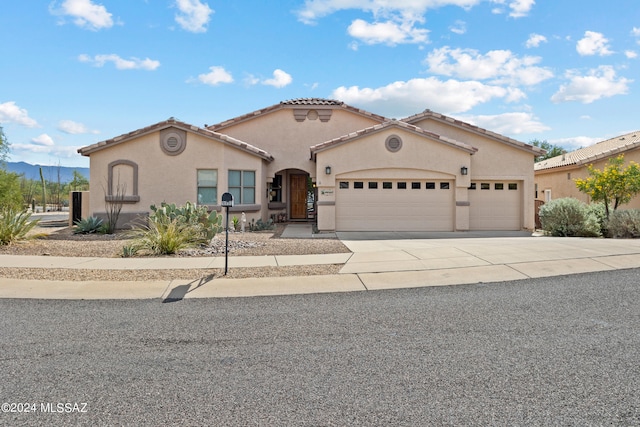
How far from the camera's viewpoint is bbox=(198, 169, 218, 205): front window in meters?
17.5

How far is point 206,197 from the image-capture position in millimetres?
17625

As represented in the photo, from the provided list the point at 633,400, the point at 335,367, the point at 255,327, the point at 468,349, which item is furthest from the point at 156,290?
the point at 633,400

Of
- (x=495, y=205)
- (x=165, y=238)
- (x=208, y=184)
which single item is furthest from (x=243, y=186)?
(x=495, y=205)

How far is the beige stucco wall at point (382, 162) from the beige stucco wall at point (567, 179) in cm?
889

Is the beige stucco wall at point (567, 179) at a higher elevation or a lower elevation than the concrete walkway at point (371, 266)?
higher

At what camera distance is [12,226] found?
12133 mm

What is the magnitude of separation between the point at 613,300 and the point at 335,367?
16.9 feet

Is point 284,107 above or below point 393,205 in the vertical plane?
above

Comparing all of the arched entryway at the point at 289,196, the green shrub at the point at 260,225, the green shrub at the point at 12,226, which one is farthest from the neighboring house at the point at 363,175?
the green shrub at the point at 12,226

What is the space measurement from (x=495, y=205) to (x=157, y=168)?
1506 cm

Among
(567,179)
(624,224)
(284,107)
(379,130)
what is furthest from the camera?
(567,179)

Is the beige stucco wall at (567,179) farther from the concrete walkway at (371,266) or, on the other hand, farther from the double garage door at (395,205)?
the concrete walkway at (371,266)

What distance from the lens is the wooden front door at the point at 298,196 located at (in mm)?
22391

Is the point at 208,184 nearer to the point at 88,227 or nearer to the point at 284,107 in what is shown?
the point at 88,227
